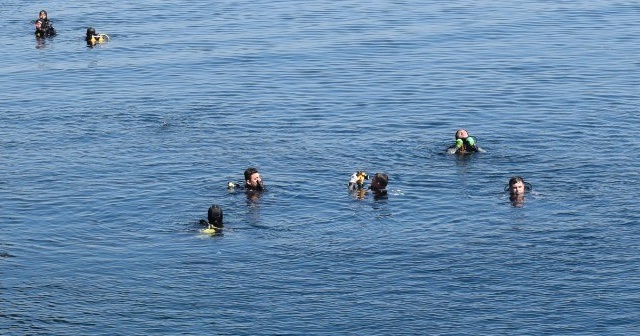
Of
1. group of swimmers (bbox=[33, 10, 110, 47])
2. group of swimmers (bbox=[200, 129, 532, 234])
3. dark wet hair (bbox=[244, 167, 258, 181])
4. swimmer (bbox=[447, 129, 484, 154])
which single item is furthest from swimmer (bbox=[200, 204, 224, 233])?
group of swimmers (bbox=[33, 10, 110, 47])

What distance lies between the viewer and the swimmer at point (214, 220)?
47656 mm

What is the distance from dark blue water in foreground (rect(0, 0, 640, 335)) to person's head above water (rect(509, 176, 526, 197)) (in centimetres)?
59

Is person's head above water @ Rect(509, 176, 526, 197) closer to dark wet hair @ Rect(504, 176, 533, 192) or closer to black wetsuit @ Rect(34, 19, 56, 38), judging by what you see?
dark wet hair @ Rect(504, 176, 533, 192)

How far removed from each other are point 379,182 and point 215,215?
7.52 m

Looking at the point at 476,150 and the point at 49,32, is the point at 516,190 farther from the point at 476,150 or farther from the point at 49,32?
the point at 49,32

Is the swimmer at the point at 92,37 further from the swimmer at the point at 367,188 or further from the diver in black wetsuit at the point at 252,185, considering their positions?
the swimmer at the point at 367,188

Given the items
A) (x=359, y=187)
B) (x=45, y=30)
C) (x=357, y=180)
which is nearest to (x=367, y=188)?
(x=359, y=187)

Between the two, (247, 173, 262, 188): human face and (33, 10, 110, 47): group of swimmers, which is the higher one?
(33, 10, 110, 47): group of swimmers

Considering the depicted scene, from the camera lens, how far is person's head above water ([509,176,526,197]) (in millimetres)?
50344

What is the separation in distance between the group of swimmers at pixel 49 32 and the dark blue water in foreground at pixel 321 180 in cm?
92

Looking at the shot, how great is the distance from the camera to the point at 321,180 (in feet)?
180

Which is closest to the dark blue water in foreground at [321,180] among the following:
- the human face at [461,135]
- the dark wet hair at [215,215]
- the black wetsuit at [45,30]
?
the dark wet hair at [215,215]

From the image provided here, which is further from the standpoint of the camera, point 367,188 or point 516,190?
point 367,188

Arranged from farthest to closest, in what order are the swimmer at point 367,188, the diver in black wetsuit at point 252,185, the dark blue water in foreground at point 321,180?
the diver in black wetsuit at point 252,185
the swimmer at point 367,188
the dark blue water in foreground at point 321,180
